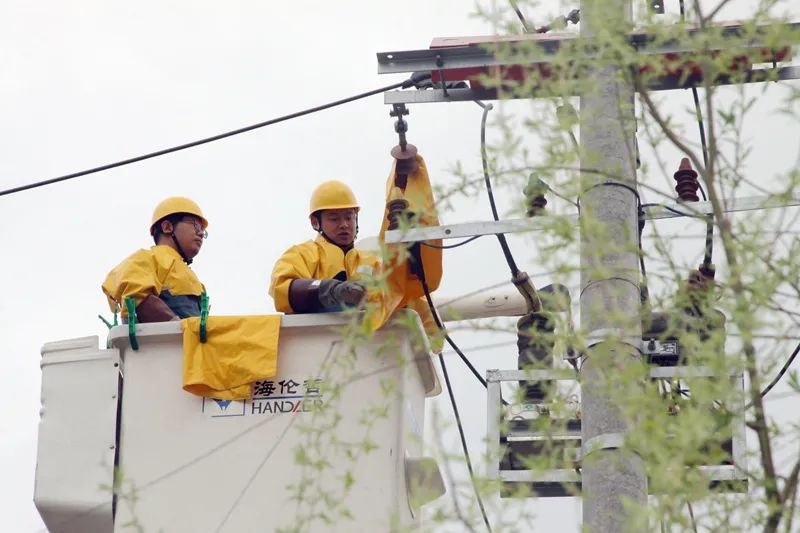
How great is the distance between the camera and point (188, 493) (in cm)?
927

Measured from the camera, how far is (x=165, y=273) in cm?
990

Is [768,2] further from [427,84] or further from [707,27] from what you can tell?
[427,84]

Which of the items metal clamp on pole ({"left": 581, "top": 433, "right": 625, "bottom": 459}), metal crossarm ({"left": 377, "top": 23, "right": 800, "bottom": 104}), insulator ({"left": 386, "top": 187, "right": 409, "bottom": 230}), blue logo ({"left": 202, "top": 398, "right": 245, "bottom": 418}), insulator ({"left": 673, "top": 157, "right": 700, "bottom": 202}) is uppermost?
metal crossarm ({"left": 377, "top": 23, "right": 800, "bottom": 104})

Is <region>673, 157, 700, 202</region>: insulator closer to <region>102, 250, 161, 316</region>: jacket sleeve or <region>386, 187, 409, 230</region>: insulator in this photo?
<region>386, 187, 409, 230</region>: insulator

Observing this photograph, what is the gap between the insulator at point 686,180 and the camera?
344 inches

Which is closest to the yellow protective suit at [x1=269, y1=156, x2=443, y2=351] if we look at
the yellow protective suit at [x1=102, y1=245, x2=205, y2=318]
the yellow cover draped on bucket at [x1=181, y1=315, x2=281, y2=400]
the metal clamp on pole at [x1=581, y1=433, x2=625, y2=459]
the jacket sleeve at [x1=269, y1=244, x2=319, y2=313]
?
the jacket sleeve at [x1=269, y1=244, x2=319, y2=313]

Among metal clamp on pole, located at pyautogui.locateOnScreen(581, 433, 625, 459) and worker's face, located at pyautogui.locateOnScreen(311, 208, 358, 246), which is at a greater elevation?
worker's face, located at pyautogui.locateOnScreen(311, 208, 358, 246)

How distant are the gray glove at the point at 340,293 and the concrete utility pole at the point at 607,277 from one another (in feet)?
7.81

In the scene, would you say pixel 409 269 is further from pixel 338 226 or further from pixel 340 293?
pixel 338 226

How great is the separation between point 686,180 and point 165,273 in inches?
110

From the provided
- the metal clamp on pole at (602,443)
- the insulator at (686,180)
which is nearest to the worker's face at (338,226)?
the insulator at (686,180)

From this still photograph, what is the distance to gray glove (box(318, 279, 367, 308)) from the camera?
912cm

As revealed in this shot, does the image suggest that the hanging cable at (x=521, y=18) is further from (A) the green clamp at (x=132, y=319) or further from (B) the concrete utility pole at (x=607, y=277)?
(A) the green clamp at (x=132, y=319)

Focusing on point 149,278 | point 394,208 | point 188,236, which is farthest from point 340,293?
point 188,236
